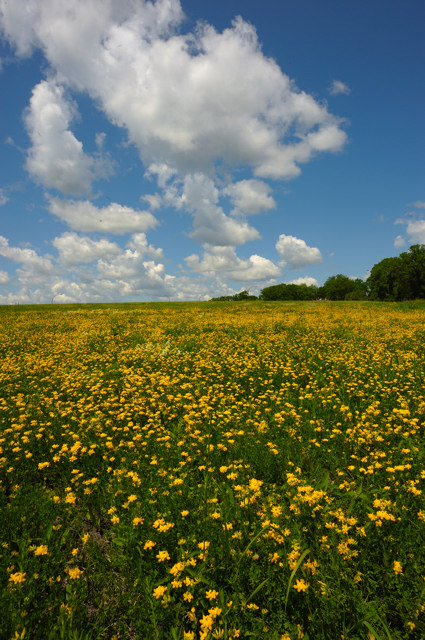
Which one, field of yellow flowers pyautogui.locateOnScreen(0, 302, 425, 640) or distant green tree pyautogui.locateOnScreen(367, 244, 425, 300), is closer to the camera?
field of yellow flowers pyautogui.locateOnScreen(0, 302, 425, 640)

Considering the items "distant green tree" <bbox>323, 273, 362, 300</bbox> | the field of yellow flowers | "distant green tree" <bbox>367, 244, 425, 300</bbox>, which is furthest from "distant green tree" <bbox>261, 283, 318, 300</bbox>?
the field of yellow flowers

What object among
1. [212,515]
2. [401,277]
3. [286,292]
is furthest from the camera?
[286,292]

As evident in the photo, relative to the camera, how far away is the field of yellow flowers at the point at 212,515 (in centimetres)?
249

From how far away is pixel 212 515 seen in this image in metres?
3.30

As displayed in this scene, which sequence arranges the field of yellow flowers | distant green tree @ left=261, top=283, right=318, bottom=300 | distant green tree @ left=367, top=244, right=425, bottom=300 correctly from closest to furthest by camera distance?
the field of yellow flowers
distant green tree @ left=367, top=244, right=425, bottom=300
distant green tree @ left=261, top=283, right=318, bottom=300

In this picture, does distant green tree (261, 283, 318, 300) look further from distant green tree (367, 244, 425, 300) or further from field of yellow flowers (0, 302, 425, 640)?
field of yellow flowers (0, 302, 425, 640)

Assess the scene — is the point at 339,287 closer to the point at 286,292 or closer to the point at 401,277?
the point at 286,292

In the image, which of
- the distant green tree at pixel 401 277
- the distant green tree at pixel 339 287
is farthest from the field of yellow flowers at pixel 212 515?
the distant green tree at pixel 339 287

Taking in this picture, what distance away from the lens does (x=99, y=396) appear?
7.09m

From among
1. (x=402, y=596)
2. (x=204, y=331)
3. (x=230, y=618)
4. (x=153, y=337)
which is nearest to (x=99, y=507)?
(x=230, y=618)

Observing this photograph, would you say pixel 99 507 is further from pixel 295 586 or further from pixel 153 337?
pixel 153 337

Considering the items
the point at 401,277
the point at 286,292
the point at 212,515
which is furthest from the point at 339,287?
the point at 212,515

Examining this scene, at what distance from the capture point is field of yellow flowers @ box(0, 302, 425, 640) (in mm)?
2490

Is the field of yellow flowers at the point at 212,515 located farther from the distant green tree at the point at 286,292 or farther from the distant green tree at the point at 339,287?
the distant green tree at the point at 339,287
